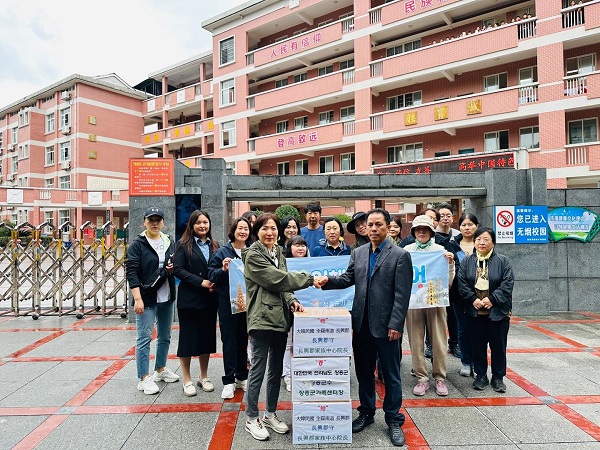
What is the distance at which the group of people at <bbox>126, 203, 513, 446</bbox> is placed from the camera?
3.11m

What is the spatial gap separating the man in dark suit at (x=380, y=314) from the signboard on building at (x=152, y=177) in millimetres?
4175

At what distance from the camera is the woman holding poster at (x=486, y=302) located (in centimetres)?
390

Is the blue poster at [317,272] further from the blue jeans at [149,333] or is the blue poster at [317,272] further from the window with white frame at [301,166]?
the window with white frame at [301,166]

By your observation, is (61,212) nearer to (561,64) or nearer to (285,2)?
(285,2)

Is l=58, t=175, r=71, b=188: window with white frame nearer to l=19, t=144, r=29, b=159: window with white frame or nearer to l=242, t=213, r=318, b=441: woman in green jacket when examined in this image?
l=19, t=144, r=29, b=159: window with white frame

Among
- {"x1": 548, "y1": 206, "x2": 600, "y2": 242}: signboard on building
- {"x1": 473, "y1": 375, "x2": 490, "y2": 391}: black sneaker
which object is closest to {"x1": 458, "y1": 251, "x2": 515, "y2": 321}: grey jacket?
{"x1": 473, "y1": 375, "x2": 490, "y2": 391}: black sneaker

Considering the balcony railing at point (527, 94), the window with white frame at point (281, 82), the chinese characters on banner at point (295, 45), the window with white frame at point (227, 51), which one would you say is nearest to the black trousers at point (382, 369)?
the balcony railing at point (527, 94)

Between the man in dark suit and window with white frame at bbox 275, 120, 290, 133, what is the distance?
22.3 meters

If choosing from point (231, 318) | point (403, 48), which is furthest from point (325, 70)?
point (231, 318)

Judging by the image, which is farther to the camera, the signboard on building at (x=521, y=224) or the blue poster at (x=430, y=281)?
the signboard on building at (x=521, y=224)

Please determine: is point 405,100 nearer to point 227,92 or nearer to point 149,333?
point 227,92

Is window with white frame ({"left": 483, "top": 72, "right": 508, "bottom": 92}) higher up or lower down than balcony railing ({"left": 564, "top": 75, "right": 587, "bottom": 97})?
higher up

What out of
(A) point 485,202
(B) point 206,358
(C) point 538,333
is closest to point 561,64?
(A) point 485,202

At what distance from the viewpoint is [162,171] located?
6523 millimetres
